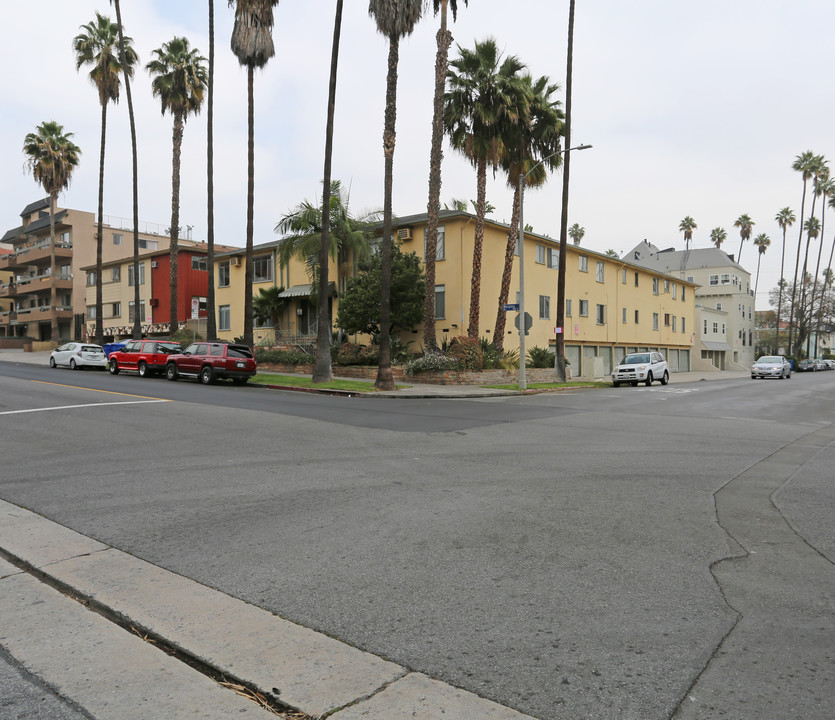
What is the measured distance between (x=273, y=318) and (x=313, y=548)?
114 feet

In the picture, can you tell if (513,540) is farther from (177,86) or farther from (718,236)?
(718,236)

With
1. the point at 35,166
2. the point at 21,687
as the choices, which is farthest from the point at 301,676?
the point at 35,166

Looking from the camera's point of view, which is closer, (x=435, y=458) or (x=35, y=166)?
(x=435, y=458)

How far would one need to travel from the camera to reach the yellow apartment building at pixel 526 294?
31.3m

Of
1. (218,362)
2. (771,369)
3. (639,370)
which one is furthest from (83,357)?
(771,369)

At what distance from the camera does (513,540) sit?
5.16 m

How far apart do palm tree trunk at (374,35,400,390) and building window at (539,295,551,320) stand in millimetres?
15224

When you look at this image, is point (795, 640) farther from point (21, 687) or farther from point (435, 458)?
point (435, 458)

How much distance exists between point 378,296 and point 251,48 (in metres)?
13.1

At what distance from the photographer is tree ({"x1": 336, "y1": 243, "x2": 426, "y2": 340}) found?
28.6 m

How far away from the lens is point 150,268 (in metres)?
47.3

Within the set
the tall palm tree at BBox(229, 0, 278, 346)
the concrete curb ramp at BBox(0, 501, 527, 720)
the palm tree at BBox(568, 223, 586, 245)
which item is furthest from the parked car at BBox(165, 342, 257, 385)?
the palm tree at BBox(568, 223, 586, 245)

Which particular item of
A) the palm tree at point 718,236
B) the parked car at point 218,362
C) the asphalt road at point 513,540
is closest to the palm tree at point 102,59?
the parked car at point 218,362

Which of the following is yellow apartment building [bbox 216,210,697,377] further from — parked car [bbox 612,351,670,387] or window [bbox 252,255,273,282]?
parked car [bbox 612,351,670,387]
